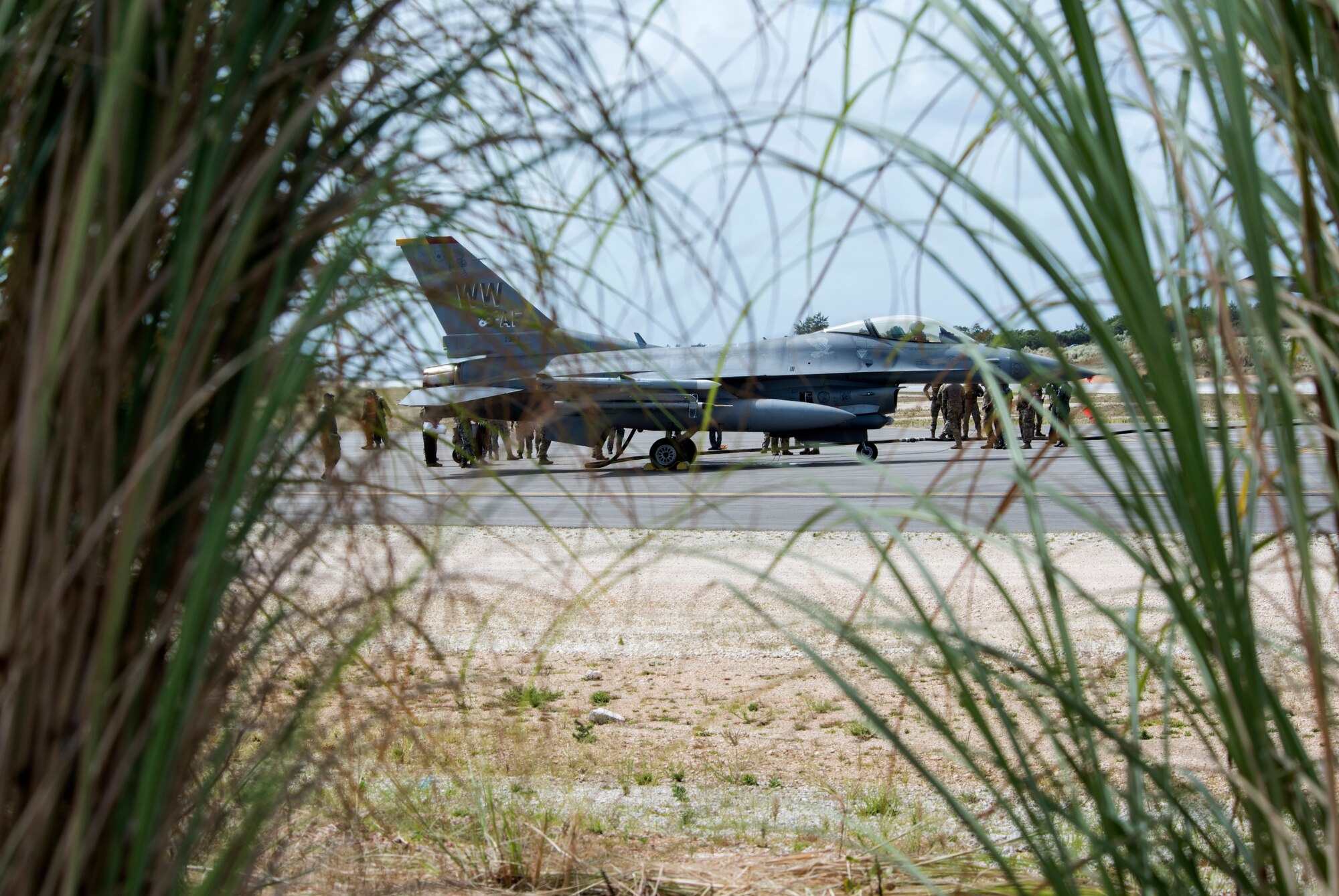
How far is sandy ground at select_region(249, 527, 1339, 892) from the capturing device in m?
1.21

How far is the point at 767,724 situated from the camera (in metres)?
3.68

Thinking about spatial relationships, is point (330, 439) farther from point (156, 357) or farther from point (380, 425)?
point (156, 357)

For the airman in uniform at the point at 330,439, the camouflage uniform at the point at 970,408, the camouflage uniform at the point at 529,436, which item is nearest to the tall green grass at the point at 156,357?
the airman in uniform at the point at 330,439

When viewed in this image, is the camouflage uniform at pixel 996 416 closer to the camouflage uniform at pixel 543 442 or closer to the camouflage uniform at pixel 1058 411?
the camouflage uniform at pixel 1058 411

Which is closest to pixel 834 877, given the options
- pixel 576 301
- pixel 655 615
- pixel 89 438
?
pixel 576 301

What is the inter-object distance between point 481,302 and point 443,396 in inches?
12.3

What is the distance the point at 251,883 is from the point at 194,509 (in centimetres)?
47

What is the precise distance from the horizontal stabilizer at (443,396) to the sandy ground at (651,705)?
0.17 metres

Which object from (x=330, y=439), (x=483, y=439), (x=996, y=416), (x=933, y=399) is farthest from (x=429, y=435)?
(x=933, y=399)

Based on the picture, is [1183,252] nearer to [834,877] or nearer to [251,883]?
[251,883]

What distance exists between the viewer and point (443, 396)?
1464 mm

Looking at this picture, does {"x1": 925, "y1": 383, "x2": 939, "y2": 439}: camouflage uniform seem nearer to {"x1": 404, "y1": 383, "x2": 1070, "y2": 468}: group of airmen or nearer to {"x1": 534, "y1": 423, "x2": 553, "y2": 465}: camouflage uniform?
{"x1": 404, "y1": 383, "x2": 1070, "y2": 468}: group of airmen

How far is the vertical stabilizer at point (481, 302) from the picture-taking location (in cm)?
110

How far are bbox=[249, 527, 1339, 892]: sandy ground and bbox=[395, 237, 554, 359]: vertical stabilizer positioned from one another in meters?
0.21
